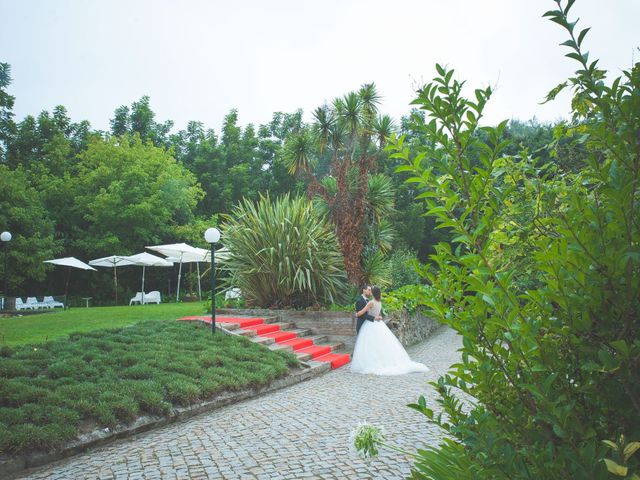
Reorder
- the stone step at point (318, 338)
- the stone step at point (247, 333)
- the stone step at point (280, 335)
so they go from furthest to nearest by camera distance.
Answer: the stone step at point (318, 338)
the stone step at point (280, 335)
the stone step at point (247, 333)

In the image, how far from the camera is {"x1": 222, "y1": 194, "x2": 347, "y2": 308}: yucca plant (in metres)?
13.5

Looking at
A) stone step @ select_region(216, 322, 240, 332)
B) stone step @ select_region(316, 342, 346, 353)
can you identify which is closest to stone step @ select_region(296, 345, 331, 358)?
stone step @ select_region(316, 342, 346, 353)

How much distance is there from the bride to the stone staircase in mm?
891

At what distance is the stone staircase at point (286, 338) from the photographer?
10688 millimetres

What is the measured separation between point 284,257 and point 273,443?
853cm

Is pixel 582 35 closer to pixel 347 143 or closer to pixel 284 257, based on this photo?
pixel 284 257

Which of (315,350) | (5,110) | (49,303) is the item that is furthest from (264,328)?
(5,110)

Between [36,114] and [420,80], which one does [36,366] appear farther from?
[36,114]

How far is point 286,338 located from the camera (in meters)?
11.7

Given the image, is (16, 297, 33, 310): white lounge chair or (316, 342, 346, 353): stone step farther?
(16, 297, 33, 310): white lounge chair

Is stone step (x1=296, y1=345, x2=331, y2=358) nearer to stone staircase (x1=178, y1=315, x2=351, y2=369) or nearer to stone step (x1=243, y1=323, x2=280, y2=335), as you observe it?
stone staircase (x1=178, y1=315, x2=351, y2=369)

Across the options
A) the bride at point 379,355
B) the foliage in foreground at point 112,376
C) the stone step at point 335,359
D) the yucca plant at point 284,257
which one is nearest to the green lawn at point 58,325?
the foliage in foreground at point 112,376

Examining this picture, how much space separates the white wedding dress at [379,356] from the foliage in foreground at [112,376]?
152cm

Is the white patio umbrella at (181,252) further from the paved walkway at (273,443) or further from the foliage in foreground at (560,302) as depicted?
the foliage in foreground at (560,302)
